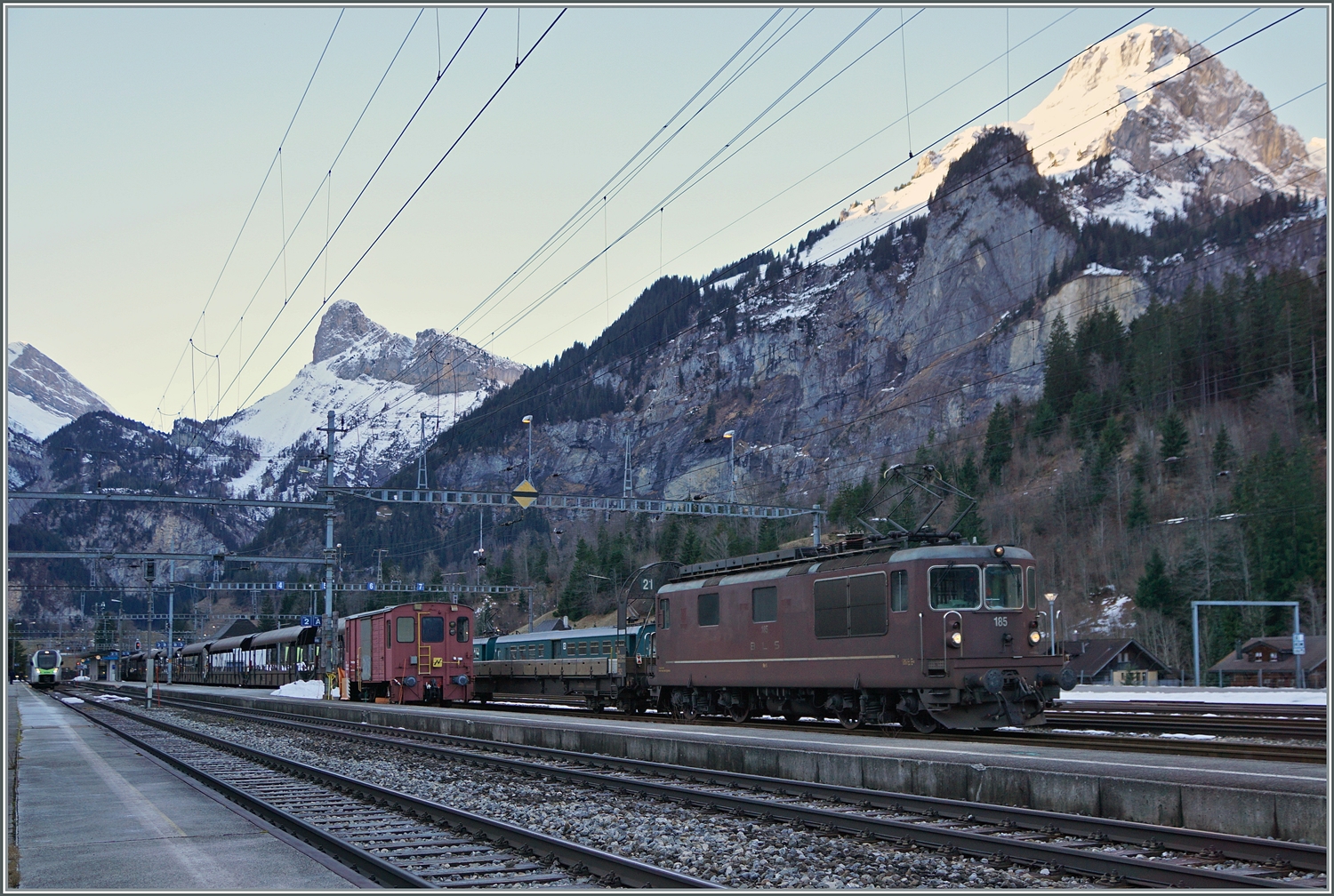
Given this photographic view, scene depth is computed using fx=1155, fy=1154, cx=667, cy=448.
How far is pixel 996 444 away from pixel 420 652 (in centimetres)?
8842

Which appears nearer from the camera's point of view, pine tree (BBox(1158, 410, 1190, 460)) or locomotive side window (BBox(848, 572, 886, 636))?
locomotive side window (BBox(848, 572, 886, 636))

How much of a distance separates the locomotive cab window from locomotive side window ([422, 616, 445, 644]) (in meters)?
0.34

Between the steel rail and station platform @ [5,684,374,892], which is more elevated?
station platform @ [5,684,374,892]

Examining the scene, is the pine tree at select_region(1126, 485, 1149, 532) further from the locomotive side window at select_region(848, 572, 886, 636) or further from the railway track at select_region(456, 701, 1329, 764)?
the locomotive side window at select_region(848, 572, 886, 636)

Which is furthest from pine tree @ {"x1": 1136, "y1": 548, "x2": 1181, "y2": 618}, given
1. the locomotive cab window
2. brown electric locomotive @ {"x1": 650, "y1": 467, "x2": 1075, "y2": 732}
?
brown electric locomotive @ {"x1": 650, "y1": 467, "x2": 1075, "y2": 732}

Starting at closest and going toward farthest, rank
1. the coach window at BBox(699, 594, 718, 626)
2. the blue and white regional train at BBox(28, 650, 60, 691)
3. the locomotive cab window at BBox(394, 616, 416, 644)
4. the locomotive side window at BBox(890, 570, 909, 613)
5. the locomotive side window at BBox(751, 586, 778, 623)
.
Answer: the locomotive side window at BBox(890, 570, 909, 613)
the locomotive side window at BBox(751, 586, 778, 623)
the coach window at BBox(699, 594, 718, 626)
the locomotive cab window at BBox(394, 616, 416, 644)
the blue and white regional train at BBox(28, 650, 60, 691)

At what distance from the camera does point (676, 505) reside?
160ft

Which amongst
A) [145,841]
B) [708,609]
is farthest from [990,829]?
[708,609]

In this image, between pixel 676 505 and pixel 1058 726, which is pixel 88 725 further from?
pixel 1058 726

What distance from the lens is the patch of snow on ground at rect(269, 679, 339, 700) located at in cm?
5471

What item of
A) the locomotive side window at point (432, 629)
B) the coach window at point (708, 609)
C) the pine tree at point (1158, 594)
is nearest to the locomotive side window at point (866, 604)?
the coach window at point (708, 609)

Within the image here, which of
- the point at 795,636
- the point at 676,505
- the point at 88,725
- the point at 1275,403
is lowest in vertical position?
the point at 88,725

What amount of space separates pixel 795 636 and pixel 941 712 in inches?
151

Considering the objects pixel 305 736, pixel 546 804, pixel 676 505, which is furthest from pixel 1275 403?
pixel 546 804
